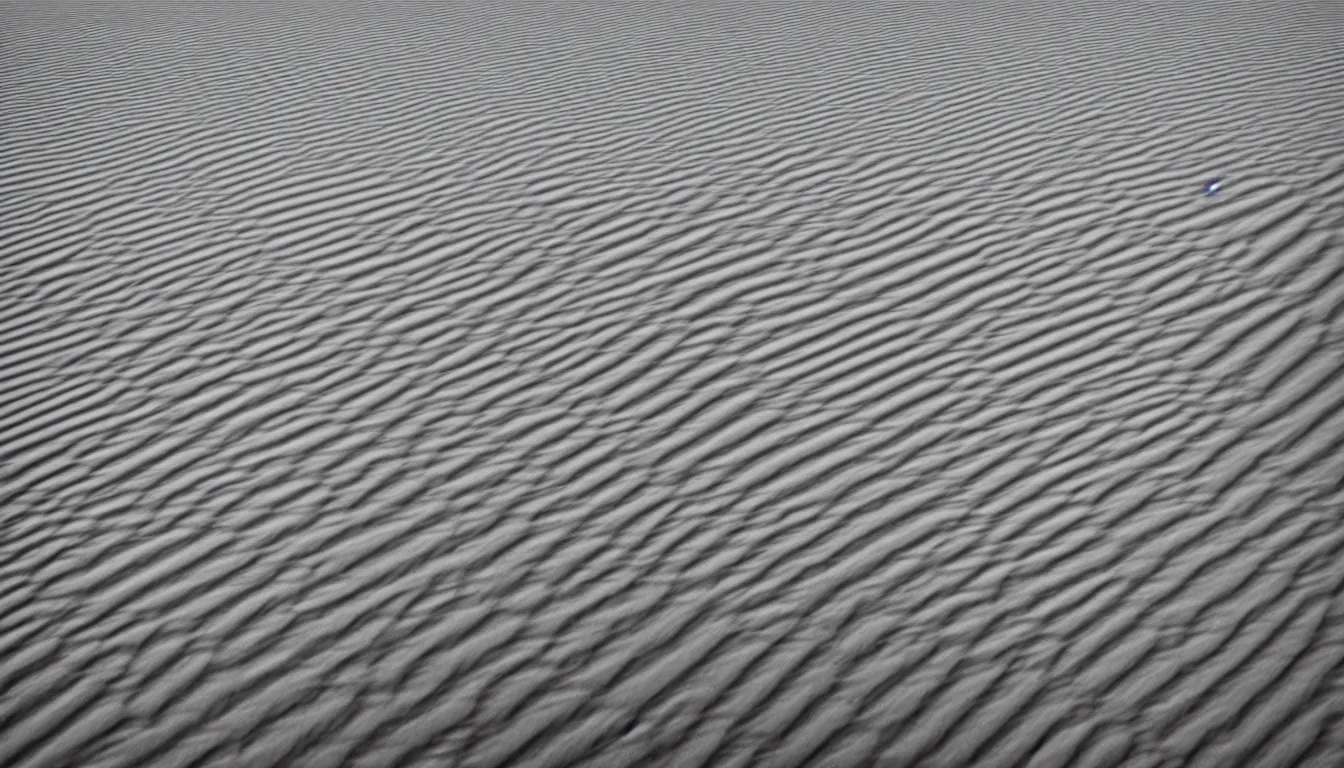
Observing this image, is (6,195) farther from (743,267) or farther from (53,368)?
(743,267)

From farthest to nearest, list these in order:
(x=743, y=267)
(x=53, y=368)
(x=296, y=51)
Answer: (x=296, y=51) < (x=743, y=267) < (x=53, y=368)

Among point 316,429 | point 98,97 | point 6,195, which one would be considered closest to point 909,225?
point 316,429

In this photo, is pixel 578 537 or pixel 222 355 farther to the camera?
pixel 222 355

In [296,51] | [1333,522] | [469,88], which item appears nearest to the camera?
[1333,522]

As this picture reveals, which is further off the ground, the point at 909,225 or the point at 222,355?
the point at 909,225

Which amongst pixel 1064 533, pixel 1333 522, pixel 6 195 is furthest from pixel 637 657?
pixel 6 195

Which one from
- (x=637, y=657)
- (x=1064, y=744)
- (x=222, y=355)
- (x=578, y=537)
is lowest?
(x=1064, y=744)

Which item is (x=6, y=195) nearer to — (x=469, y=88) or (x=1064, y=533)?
(x=469, y=88)
